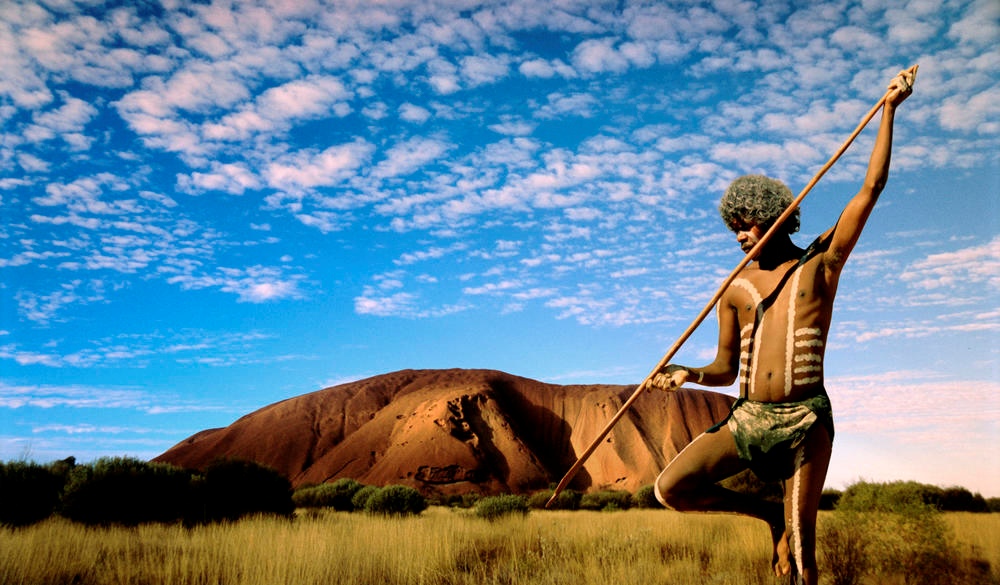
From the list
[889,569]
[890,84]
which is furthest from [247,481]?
[890,84]

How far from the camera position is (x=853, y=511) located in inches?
303

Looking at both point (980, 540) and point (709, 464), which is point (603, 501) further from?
point (709, 464)

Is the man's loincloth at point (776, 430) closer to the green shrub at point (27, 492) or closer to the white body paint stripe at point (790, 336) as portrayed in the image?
the white body paint stripe at point (790, 336)

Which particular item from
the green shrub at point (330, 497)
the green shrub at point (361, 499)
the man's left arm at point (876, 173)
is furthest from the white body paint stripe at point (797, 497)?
the green shrub at point (330, 497)

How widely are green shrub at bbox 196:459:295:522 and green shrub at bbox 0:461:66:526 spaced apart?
2.60m

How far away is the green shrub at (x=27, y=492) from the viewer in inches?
428

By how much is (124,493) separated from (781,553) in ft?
39.0

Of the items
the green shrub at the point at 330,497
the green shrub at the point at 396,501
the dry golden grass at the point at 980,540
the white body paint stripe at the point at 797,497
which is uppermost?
the white body paint stripe at the point at 797,497

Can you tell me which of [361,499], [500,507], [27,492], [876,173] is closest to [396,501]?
[361,499]

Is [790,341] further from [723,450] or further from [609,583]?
[609,583]

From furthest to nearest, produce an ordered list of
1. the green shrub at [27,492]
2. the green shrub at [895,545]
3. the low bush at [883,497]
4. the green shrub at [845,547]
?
the green shrub at [27,492] → the low bush at [883,497] → the green shrub at [895,545] → the green shrub at [845,547]

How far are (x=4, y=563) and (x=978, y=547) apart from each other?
10916 millimetres

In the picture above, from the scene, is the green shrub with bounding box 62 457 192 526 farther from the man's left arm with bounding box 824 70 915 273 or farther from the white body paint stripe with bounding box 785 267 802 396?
the man's left arm with bounding box 824 70 915 273

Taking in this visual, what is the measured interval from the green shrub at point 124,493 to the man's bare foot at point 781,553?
11.3 meters
